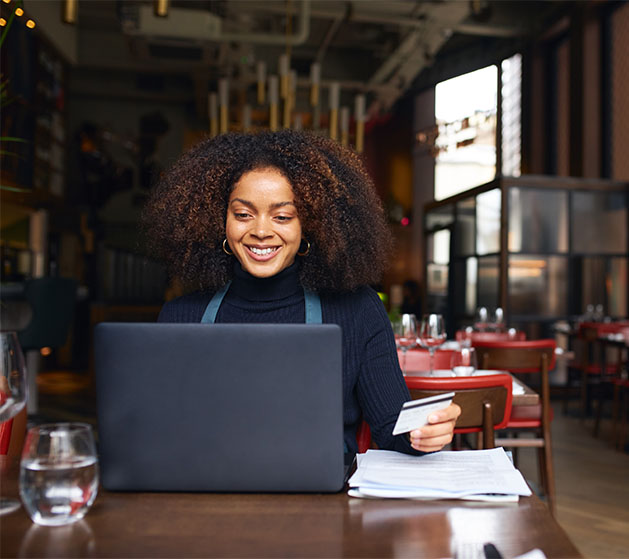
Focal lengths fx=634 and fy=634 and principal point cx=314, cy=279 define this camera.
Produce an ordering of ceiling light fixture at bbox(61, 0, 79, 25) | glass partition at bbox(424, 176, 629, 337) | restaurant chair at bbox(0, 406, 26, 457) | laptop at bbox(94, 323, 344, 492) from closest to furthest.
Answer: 1. laptop at bbox(94, 323, 344, 492)
2. restaurant chair at bbox(0, 406, 26, 457)
3. ceiling light fixture at bbox(61, 0, 79, 25)
4. glass partition at bbox(424, 176, 629, 337)

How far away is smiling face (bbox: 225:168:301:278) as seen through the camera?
1280 millimetres

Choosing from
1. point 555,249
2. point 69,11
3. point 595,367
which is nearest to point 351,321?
point 69,11

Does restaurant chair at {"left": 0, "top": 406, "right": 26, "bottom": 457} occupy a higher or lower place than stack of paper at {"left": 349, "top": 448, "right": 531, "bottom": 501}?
lower

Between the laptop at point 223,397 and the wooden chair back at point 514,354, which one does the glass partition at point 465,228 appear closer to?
the wooden chair back at point 514,354

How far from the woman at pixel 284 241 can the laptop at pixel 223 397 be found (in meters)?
0.47

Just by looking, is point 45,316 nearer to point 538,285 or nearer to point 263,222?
point 263,222

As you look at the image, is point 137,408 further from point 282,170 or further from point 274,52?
point 274,52

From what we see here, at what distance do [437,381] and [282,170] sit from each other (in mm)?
810

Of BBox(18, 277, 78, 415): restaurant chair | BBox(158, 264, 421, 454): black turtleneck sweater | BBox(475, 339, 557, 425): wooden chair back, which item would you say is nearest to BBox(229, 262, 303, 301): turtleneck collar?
BBox(158, 264, 421, 454): black turtleneck sweater

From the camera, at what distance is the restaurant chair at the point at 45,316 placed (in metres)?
4.51

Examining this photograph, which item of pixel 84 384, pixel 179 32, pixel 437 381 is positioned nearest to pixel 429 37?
pixel 179 32

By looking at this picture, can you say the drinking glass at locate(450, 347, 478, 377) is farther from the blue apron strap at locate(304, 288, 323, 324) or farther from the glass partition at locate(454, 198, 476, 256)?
the glass partition at locate(454, 198, 476, 256)

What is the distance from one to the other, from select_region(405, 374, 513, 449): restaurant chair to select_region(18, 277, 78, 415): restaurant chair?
3500 millimetres

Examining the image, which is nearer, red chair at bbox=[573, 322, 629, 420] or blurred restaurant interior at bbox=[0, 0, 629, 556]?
red chair at bbox=[573, 322, 629, 420]
